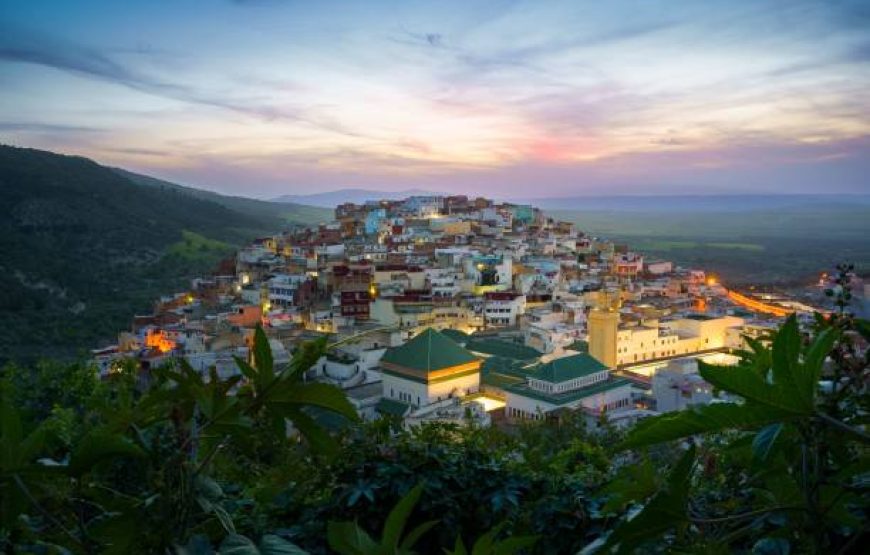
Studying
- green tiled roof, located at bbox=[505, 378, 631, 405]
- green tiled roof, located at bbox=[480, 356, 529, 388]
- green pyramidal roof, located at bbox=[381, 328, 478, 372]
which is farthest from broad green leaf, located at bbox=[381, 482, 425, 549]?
green tiled roof, located at bbox=[480, 356, 529, 388]

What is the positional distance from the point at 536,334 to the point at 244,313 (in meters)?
11.8

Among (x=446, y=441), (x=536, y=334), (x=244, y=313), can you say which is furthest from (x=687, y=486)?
(x=244, y=313)

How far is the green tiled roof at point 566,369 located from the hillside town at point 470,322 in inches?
1.5

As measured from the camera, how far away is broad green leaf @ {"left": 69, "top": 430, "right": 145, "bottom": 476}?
1076 millimetres

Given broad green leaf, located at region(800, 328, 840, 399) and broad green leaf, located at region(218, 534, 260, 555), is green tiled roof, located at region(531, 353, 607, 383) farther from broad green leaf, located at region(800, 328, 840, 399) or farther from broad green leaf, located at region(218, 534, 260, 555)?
broad green leaf, located at region(800, 328, 840, 399)

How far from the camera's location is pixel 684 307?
3122 centimetres

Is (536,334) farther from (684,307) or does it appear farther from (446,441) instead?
(446,441)

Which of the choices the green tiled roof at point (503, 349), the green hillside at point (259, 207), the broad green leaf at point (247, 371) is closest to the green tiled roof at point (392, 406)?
the green tiled roof at point (503, 349)

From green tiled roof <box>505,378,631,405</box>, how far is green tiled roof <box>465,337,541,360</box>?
366 cm

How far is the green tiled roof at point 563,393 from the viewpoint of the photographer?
51.9ft

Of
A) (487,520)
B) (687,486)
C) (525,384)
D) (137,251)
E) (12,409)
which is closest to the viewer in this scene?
(687,486)

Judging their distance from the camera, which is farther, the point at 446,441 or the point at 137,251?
the point at 137,251

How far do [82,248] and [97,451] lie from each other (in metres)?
49.4

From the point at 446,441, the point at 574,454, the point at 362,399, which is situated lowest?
the point at 362,399
